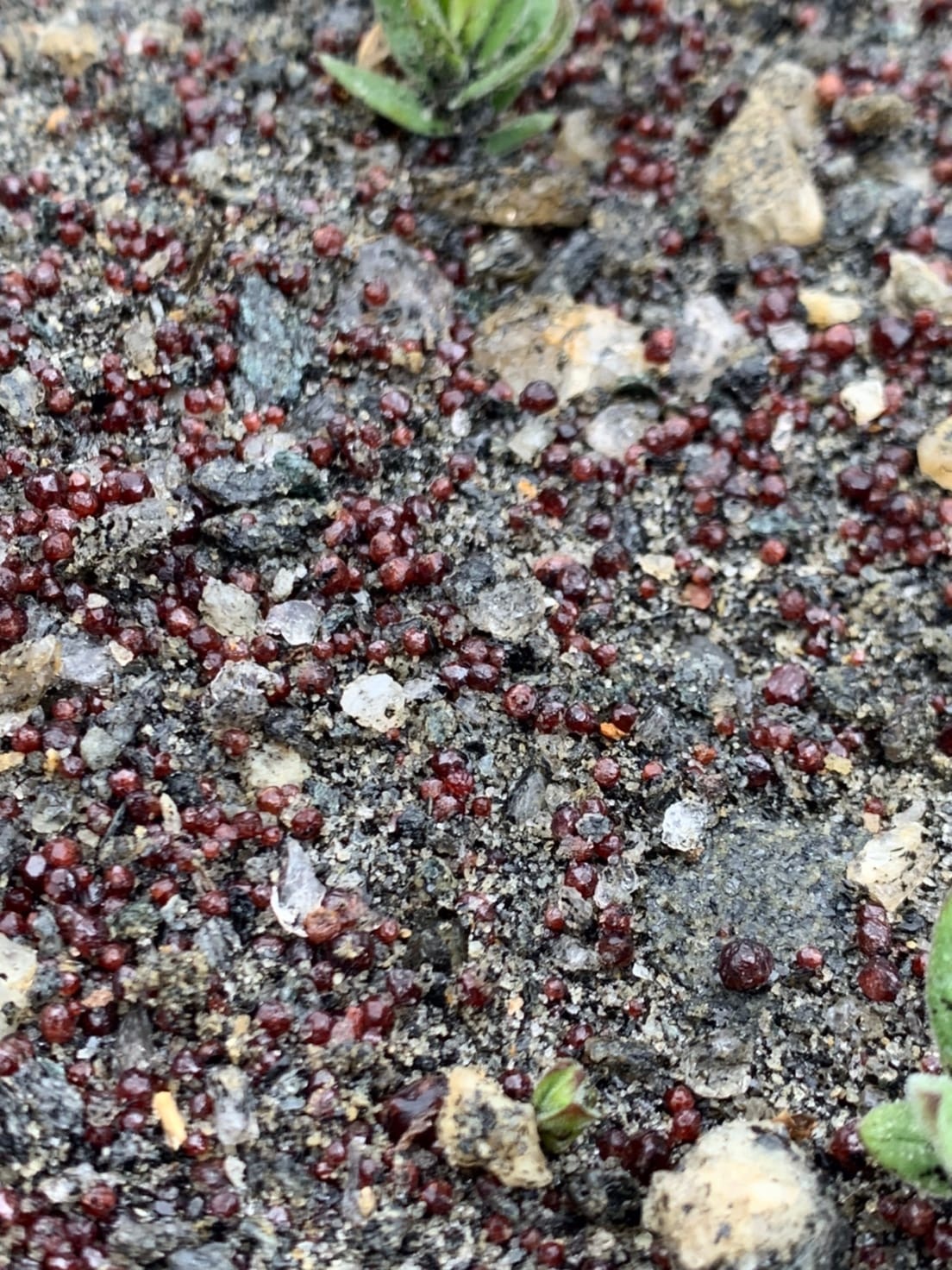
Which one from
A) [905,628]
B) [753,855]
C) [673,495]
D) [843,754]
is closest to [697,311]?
[673,495]

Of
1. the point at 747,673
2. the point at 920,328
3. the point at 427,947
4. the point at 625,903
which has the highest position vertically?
the point at 920,328

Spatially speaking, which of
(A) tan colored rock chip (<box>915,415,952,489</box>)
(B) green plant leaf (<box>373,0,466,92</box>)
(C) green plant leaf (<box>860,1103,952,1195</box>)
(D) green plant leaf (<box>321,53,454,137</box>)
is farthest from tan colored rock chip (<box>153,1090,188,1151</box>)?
(B) green plant leaf (<box>373,0,466,92</box>)

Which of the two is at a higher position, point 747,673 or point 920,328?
point 920,328

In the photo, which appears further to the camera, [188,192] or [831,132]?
[831,132]

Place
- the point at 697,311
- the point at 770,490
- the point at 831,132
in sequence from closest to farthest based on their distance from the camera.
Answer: the point at 770,490 → the point at 697,311 → the point at 831,132

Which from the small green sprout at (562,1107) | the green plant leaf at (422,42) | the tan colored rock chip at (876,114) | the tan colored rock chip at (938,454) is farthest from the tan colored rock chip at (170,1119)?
the tan colored rock chip at (876,114)

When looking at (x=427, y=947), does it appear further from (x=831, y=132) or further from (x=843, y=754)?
(x=831, y=132)
